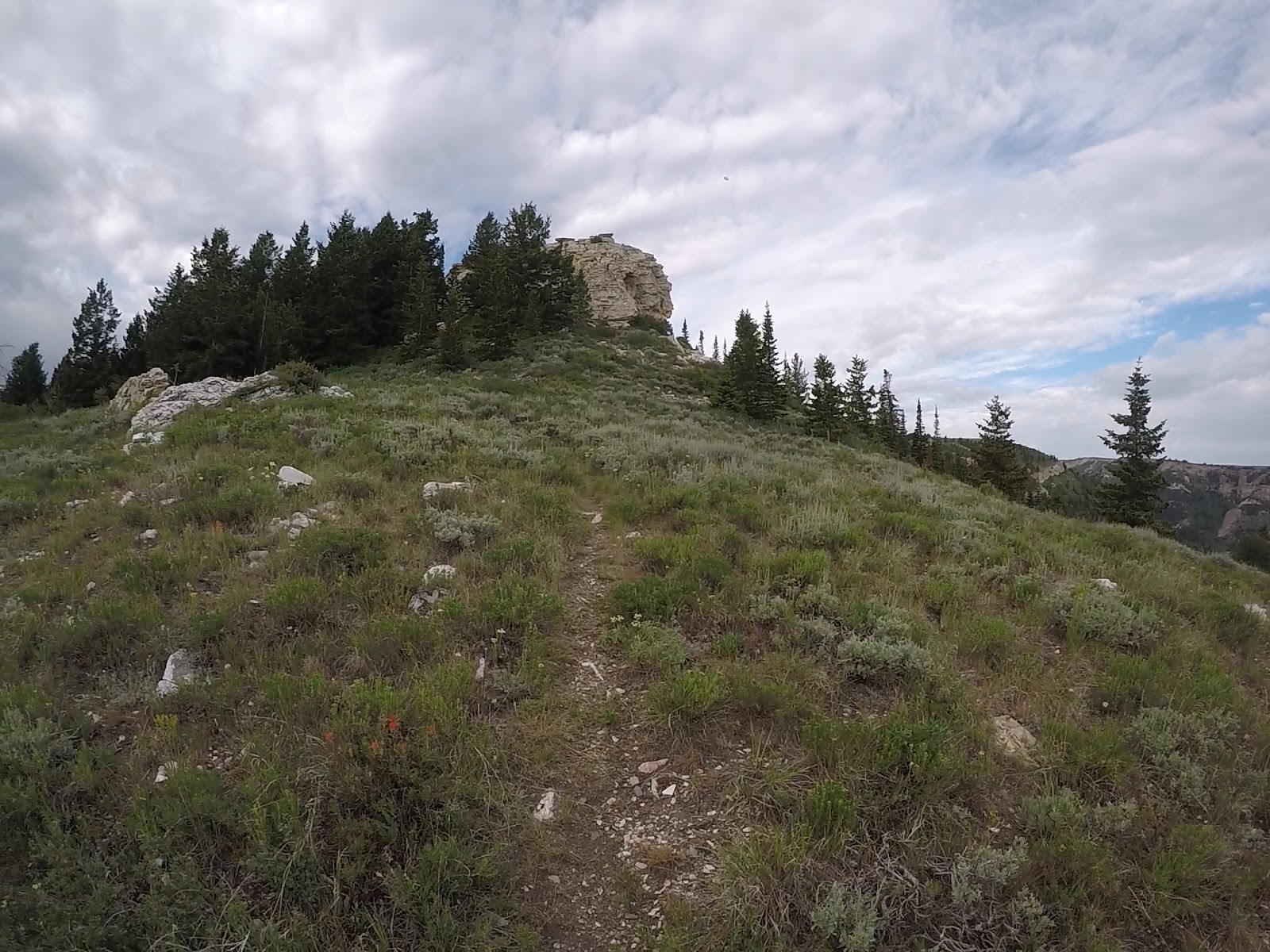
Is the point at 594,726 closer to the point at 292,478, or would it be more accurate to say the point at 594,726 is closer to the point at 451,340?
the point at 292,478

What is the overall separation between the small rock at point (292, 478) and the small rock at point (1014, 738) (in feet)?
29.2

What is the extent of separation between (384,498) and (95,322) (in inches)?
2031

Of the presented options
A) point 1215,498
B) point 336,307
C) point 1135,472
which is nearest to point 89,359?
point 336,307

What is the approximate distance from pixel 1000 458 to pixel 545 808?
138ft

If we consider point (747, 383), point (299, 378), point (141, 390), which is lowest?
point (299, 378)

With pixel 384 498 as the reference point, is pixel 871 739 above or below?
below

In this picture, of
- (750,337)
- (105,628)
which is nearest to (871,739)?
(105,628)

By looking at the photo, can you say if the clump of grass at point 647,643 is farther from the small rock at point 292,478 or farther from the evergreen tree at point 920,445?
the evergreen tree at point 920,445

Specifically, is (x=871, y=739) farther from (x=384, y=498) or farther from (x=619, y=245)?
(x=619, y=245)

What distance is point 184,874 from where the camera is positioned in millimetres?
3137

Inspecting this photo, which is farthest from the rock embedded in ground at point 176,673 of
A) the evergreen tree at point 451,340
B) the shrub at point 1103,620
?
the evergreen tree at point 451,340

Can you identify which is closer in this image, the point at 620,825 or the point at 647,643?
the point at 620,825

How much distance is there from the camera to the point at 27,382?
47156 mm

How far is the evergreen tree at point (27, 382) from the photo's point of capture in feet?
151
